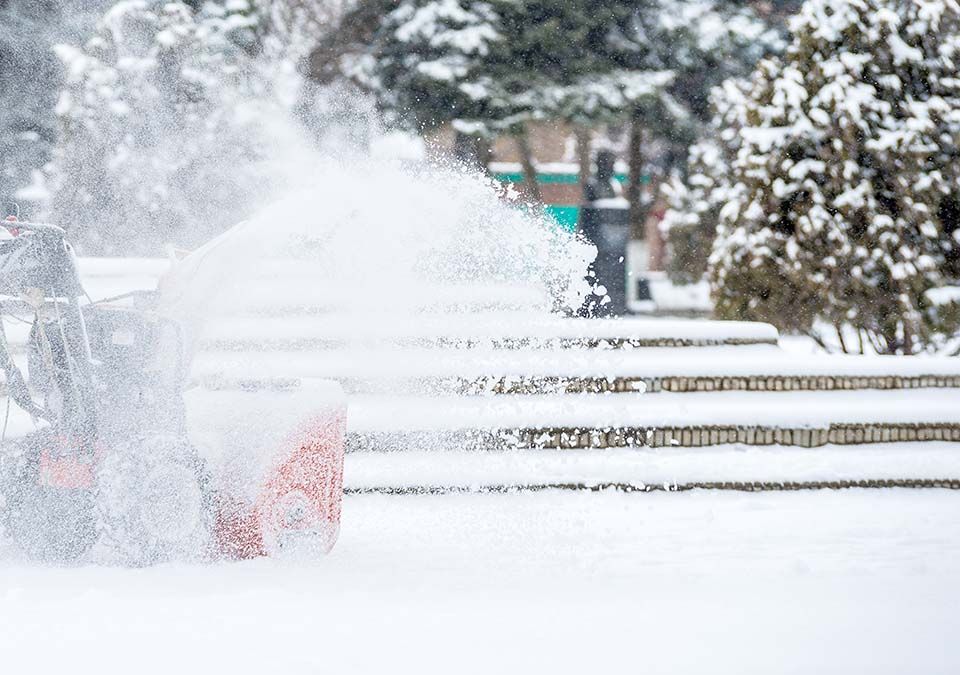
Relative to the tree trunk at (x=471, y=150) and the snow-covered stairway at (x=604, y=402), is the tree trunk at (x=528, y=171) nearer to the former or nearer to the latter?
the tree trunk at (x=471, y=150)

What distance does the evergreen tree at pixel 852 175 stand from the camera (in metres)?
9.10

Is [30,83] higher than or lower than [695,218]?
higher

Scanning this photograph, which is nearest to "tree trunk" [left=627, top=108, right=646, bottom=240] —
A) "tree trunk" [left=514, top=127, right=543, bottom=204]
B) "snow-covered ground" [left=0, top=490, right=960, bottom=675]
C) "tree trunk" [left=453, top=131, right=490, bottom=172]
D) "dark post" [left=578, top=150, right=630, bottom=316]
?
"tree trunk" [left=514, top=127, right=543, bottom=204]

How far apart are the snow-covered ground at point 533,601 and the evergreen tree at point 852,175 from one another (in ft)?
10.8

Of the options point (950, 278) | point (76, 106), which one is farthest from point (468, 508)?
point (76, 106)

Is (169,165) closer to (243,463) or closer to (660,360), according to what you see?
(660,360)

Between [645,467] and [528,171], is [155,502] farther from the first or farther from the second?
[528,171]

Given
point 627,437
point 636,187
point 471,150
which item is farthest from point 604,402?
point 636,187

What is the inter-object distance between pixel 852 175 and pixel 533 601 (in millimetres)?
5708

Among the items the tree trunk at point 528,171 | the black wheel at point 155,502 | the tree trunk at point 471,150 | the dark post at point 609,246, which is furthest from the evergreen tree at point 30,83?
the black wheel at point 155,502

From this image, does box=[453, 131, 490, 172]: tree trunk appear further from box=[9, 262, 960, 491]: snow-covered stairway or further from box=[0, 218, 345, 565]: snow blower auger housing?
box=[0, 218, 345, 565]: snow blower auger housing

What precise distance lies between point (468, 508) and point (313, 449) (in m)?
1.69

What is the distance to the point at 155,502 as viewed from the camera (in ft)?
15.7

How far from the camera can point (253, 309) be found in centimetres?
911
